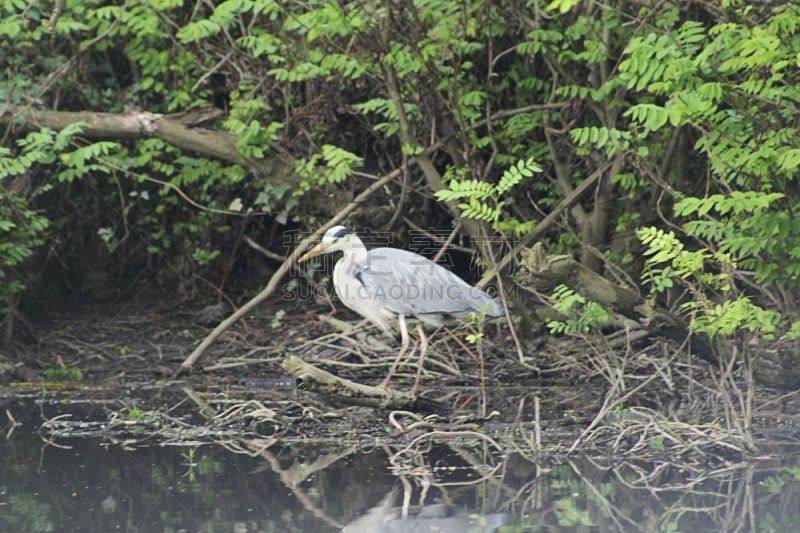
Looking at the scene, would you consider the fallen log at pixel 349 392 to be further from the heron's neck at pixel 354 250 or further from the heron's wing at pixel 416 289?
the heron's neck at pixel 354 250

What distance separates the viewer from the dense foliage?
6.05 m

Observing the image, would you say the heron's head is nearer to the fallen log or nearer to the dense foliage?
the dense foliage

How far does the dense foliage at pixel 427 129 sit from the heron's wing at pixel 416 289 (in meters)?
0.53

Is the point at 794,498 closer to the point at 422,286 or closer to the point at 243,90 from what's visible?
the point at 422,286

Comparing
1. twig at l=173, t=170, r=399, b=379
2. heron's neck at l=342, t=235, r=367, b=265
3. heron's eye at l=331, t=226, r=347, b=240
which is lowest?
twig at l=173, t=170, r=399, b=379

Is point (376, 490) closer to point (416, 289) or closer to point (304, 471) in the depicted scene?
point (304, 471)

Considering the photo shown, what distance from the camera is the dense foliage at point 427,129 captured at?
6.05 meters

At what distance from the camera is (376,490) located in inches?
205

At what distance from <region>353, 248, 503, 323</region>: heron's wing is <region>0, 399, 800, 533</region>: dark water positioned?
1.44m

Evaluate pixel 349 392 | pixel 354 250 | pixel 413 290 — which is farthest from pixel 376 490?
pixel 354 250

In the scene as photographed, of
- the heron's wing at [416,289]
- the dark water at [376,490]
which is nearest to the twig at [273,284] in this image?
the heron's wing at [416,289]

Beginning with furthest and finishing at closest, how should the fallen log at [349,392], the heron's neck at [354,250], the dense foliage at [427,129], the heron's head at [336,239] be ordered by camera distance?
the heron's head at [336,239] < the heron's neck at [354,250] < the fallen log at [349,392] < the dense foliage at [427,129]

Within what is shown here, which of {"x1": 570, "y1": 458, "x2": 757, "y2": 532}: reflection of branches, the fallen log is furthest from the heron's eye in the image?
{"x1": 570, "y1": 458, "x2": 757, "y2": 532}: reflection of branches

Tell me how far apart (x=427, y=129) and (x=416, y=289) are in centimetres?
167
